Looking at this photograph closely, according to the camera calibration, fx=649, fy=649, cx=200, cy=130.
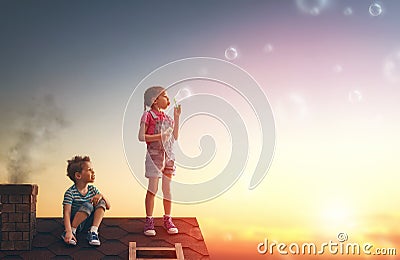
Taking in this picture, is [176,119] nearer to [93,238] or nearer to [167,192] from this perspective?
[167,192]

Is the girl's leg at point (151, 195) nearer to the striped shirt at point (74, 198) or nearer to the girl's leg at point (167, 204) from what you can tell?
the girl's leg at point (167, 204)

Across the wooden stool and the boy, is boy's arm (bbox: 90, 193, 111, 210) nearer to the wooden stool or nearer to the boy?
the boy

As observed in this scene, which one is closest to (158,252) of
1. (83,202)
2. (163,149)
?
(83,202)

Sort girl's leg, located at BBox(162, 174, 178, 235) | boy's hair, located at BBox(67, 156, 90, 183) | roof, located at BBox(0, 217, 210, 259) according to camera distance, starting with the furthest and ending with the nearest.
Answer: girl's leg, located at BBox(162, 174, 178, 235), boy's hair, located at BBox(67, 156, 90, 183), roof, located at BBox(0, 217, 210, 259)

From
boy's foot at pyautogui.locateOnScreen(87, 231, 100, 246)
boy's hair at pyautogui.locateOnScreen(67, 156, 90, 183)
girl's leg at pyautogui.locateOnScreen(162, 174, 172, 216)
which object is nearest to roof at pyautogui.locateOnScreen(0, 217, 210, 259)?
boy's foot at pyautogui.locateOnScreen(87, 231, 100, 246)

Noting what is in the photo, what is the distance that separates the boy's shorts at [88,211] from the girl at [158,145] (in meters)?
0.29

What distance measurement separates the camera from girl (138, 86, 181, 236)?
12.7 feet

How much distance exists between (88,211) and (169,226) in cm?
51

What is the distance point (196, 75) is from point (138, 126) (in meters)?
0.62

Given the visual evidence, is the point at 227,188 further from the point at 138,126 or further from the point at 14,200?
the point at 14,200

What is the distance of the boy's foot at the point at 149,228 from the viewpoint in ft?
12.6

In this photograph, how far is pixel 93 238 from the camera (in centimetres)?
365

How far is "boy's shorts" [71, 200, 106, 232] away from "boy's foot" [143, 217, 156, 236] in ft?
0.93

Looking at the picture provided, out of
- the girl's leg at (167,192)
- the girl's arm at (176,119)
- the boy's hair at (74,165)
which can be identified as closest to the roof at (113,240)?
the girl's leg at (167,192)
